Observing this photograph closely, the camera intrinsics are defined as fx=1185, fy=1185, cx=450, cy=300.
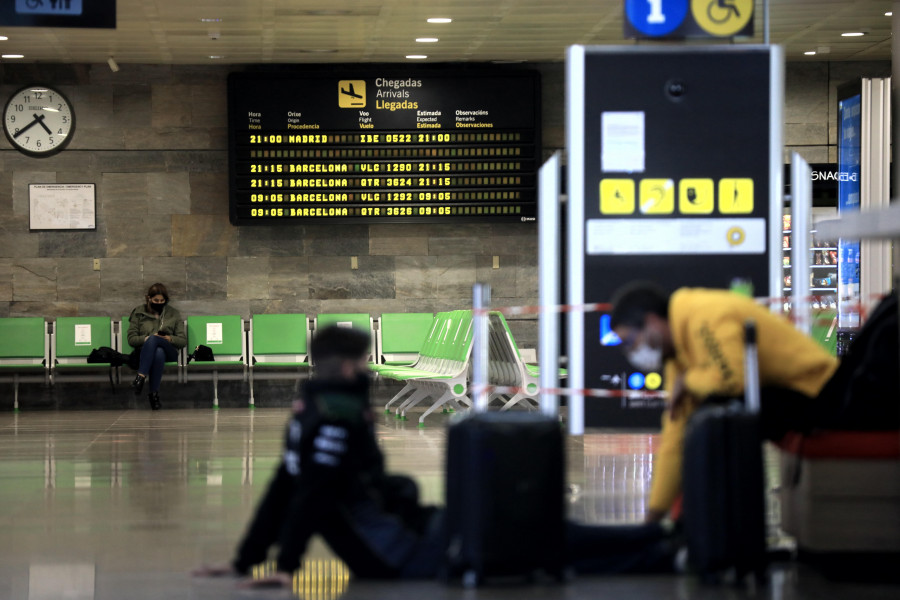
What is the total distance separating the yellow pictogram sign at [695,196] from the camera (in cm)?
545

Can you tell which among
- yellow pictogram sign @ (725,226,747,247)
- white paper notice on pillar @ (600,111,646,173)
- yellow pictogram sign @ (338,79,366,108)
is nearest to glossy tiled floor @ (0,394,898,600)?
yellow pictogram sign @ (725,226,747,247)

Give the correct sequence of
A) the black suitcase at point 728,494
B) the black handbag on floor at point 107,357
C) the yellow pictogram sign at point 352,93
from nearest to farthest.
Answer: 1. the black suitcase at point 728,494
2. the black handbag on floor at point 107,357
3. the yellow pictogram sign at point 352,93

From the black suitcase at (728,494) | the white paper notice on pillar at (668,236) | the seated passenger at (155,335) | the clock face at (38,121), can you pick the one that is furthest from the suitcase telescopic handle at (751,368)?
the clock face at (38,121)

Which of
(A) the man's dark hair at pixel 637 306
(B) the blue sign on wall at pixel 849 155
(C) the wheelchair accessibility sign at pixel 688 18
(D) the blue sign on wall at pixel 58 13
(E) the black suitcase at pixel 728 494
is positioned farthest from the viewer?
(B) the blue sign on wall at pixel 849 155

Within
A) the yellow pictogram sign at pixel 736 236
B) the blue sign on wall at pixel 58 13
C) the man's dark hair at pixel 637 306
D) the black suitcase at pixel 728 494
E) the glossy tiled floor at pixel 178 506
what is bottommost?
the glossy tiled floor at pixel 178 506

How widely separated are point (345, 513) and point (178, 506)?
223 centimetres

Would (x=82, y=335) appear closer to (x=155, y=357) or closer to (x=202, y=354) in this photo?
(x=155, y=357)

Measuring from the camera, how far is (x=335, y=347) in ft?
12.0

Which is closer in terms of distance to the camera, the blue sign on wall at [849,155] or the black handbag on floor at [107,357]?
the blue sign on wall at [849,155]

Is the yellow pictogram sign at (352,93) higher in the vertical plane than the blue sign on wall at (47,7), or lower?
higher

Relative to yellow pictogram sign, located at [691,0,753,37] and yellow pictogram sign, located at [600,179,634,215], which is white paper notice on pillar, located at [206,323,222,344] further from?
yellow pictogram sign, located at [691,0,753,37]

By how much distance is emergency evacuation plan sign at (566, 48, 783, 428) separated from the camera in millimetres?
5438

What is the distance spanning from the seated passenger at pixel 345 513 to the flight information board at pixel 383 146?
9739 millimetres

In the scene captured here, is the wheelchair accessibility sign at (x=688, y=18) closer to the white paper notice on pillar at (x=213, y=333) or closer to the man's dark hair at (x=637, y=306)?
the man's dark hair at (x=637, y=306)
